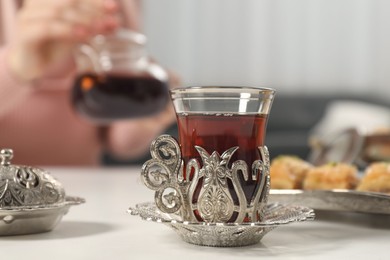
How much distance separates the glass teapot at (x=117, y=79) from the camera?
1328mm

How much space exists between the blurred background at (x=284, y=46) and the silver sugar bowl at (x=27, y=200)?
374 centimetres

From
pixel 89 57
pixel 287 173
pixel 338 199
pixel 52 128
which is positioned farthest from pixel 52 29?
pixel 338 199

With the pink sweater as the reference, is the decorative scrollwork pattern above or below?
above

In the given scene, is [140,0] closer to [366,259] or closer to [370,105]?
[366,259]

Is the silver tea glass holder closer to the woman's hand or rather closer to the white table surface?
the white table surface

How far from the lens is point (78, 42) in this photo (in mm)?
1495

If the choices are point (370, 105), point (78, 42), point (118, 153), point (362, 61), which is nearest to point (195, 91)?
point (78, 42)

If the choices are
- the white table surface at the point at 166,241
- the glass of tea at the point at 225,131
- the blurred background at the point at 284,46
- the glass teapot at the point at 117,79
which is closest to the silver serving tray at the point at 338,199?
the white table surface at the point at 166,241

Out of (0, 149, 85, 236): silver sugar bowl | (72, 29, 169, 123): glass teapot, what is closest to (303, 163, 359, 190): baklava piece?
(0, 149, 85, 236): silver sugar bowl

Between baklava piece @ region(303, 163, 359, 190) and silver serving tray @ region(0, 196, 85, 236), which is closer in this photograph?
silver serving tray @ region(0, 196, 85, 236)

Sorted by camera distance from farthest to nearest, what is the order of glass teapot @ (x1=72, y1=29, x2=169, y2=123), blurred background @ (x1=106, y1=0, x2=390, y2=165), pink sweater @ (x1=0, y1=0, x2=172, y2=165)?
blurred background @ (x1=106, y1=0, x2=390, y2=165), pink sweater @ (x1=0, y1=0, x2=172, y2=165), glass teapot @ (x1=72, y1=29, x2=169, y2=123)

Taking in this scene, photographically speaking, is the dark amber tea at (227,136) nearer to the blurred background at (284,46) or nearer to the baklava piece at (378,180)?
the baklava piece at (378,180)

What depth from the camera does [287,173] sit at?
79 centimetres

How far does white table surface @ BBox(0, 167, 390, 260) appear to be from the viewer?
1.75 feet
